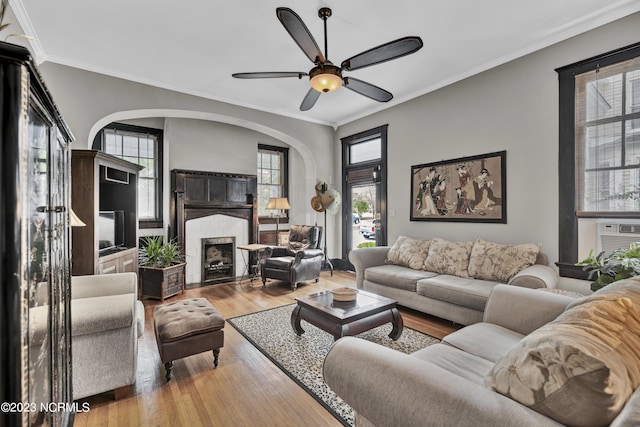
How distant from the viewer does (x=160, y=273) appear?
405 cm

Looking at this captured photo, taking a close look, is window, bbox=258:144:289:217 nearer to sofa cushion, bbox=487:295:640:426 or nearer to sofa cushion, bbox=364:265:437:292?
sofa cushion, bbox=364:265:437:292

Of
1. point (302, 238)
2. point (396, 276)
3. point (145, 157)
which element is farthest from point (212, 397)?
point (145, 157)

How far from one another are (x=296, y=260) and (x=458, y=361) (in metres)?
3.31

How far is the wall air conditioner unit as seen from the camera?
268 cm

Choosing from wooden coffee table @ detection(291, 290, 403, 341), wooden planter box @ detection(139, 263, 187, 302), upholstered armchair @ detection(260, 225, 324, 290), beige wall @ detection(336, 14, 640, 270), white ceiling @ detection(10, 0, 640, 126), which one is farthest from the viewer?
upholstered armchair @ detection(260, 225, 324, 290)

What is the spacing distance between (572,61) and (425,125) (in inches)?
69.5

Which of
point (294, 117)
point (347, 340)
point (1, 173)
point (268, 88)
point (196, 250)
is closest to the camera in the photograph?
point (1, 173)

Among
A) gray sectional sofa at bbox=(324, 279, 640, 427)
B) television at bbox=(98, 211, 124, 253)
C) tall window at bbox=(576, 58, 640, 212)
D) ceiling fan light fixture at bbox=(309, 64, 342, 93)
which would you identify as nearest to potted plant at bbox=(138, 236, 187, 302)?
television at bbox=(98, 211, 124, 253)

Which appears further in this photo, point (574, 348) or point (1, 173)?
point (574, 348)

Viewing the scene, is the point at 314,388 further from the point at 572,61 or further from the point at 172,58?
the point at 572,61

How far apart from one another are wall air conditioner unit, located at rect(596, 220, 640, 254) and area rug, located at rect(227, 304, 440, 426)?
6.14 ft

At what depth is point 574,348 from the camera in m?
0.84

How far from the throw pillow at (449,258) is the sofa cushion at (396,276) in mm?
124

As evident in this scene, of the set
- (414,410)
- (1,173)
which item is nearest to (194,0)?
(1,173)
